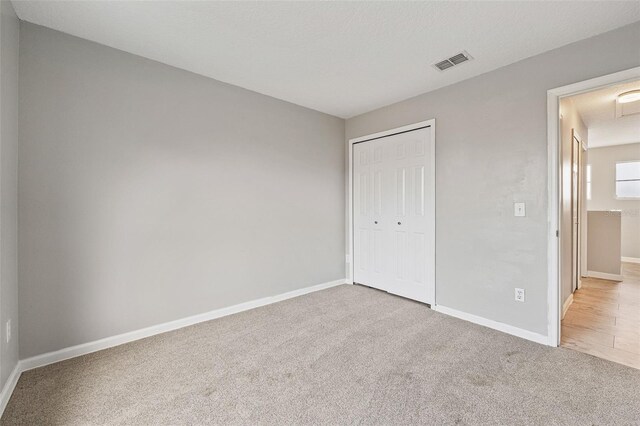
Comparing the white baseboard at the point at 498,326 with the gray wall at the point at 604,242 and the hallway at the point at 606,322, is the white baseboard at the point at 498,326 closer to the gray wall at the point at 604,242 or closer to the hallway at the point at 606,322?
the hallway at the point at 606,322

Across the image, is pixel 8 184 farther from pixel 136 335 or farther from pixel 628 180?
pixel 628 180

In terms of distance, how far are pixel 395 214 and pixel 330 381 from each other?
86.9 inches

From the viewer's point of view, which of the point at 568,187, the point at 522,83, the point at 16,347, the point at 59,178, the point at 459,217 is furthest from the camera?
the point at 568,187

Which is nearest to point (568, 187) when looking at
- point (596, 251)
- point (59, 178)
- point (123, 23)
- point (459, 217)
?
point (459, 217)

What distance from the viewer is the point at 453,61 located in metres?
2.51

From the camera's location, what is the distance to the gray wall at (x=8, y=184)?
165 cm

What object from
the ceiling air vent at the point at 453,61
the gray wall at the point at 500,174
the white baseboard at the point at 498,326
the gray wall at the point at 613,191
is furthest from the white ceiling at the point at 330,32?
the gray wall at the point at 613,191

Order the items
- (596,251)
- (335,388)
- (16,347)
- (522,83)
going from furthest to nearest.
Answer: (596,251) < (522,83) < (16,347) < (335,388)

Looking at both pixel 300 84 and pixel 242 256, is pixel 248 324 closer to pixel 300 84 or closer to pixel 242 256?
pixel 242 256

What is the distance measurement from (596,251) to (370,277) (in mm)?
3733

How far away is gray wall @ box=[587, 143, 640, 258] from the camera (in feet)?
18.8

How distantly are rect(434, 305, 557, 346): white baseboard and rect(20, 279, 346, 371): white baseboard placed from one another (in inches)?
69.0

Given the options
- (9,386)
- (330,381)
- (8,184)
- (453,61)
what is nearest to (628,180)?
(453,61)

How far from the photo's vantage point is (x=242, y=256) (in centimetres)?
311
